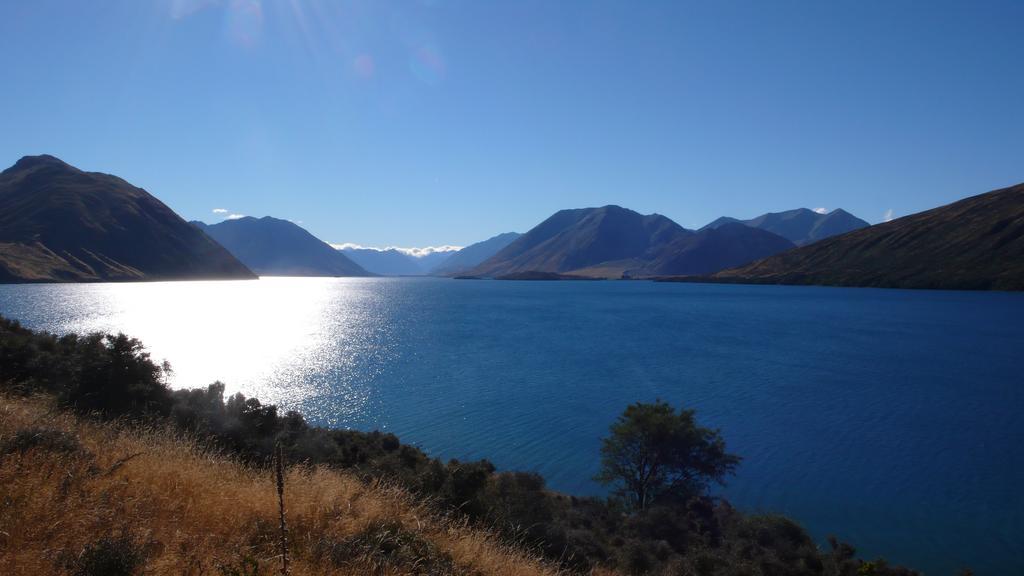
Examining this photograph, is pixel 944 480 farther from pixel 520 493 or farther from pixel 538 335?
pixel 538 335

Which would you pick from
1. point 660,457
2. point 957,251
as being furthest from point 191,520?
point 957,251

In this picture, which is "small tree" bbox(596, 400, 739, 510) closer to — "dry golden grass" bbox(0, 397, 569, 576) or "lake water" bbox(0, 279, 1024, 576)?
"lake water" bbox(0, 279, 1024, 576)

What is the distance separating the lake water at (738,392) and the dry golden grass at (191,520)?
21.2 m

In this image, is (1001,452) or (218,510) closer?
(218,510)

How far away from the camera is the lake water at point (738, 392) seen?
25.3m

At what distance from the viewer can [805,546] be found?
59.5 feet

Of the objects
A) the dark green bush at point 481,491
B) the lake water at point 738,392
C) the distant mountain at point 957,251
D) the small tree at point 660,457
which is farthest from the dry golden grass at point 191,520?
the distant mountain at point 957,251

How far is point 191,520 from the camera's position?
6457 millimetres

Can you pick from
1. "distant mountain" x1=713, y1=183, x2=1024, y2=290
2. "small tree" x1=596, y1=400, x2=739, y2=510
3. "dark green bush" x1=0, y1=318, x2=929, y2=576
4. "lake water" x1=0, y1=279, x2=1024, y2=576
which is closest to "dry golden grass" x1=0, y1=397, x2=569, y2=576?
"dark green bush" x1=0, y1=318, x2=929, y2=576

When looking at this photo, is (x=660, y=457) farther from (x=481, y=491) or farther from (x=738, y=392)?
(x=738, y=392)

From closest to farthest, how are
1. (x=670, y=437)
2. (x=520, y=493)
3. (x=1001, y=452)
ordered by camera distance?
1. (x=520, y=493)
2. (x=670, y=437)
3. (x=1001, y=452)

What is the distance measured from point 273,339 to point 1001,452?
7916cm

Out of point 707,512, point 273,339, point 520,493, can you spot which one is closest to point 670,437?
point 707,512

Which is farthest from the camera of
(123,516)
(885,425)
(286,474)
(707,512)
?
(885,425)
